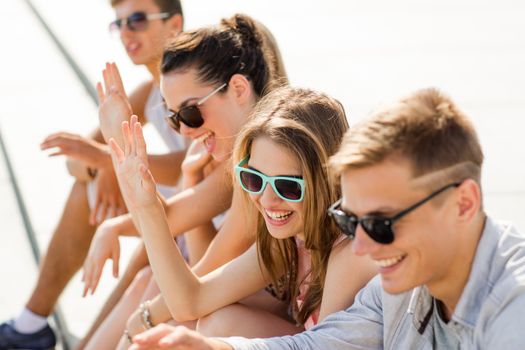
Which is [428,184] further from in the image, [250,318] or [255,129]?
[250,318]

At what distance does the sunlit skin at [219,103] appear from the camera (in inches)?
127

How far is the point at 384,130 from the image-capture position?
1.89m

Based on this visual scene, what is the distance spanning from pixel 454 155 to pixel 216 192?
1565 millimetres

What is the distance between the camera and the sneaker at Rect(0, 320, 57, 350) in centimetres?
397

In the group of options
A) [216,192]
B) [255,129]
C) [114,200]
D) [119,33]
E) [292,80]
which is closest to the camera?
[255,129]

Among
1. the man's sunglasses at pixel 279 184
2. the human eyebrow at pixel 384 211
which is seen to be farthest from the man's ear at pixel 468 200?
the man's sunglasses at pixel 279 184

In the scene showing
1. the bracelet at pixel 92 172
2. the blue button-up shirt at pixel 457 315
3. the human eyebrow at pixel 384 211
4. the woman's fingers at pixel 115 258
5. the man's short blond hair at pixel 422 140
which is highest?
the man's short blond hair at pixel 422 140

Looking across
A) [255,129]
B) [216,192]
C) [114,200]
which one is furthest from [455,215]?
[114,200]

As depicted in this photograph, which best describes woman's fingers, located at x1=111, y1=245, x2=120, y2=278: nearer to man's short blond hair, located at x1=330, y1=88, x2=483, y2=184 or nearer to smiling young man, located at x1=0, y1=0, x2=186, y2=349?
smiling young man, located at x1=0, y1=0, x2=186, y2=349

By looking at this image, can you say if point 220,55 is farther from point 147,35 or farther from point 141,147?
point 147,35

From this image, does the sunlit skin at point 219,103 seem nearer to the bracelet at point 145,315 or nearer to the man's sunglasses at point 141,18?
the bracelet at point 145,315

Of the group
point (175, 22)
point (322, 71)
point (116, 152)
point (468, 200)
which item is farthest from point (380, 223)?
point (322, 71)

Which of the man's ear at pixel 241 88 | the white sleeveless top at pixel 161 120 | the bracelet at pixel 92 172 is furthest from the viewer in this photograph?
the white sleeveless top at pixel 161 120

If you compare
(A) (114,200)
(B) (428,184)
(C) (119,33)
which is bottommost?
(A) (114,200)
